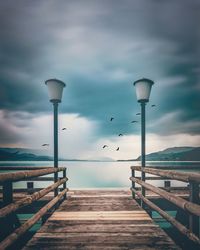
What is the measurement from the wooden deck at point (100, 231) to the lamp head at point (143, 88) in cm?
320

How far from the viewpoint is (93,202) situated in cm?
719

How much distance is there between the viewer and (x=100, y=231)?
4285 mm

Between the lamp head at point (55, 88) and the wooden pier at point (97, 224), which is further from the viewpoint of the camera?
the lamp head at point (55, 88)

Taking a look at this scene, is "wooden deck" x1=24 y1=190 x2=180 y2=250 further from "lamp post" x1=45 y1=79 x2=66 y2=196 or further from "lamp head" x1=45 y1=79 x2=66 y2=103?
"lamp head" x1=45 y1=79 x2=66 y2=103

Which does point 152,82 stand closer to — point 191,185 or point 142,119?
point 142,119

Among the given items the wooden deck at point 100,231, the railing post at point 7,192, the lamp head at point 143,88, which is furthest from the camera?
the lamp head at point 143,88

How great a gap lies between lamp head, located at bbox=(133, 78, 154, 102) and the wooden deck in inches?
126

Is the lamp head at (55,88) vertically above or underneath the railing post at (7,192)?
above

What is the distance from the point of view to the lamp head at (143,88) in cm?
690

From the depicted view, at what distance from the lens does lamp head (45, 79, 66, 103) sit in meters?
6.98

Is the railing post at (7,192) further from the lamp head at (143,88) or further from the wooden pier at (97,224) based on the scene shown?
the lamp head at (143,88)

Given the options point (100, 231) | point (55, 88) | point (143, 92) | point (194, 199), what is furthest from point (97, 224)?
point (55, 88)

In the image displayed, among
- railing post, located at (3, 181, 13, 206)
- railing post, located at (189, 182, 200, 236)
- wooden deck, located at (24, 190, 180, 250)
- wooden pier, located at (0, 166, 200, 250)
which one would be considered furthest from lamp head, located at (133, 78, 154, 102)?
railing post, located at (3, 181, 13, 206)

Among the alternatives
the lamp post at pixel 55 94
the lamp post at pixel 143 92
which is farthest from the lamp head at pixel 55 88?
the lamp post at pixel 143 92
